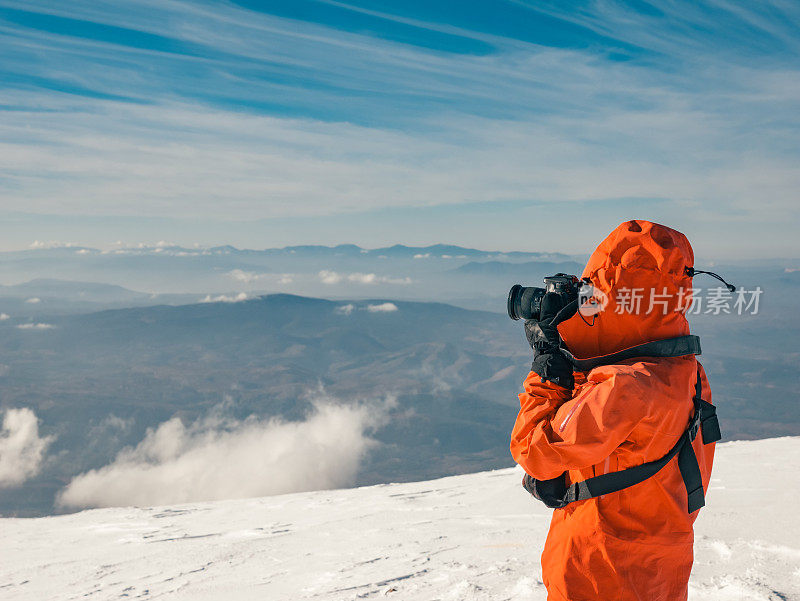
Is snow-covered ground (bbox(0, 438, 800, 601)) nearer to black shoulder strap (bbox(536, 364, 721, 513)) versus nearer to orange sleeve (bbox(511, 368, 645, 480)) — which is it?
black shoulder strap (bbox(536, 364, 721, 513))

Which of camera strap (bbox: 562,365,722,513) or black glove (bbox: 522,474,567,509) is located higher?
camera strap (bbox: 562,365,722,513)

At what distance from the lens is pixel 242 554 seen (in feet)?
24.7

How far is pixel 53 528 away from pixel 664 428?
12274mm

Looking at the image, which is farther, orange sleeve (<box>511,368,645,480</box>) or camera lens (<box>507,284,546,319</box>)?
camera lens (<box>507,284,546,319</box>)

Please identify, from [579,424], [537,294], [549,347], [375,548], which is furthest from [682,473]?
[375,548]

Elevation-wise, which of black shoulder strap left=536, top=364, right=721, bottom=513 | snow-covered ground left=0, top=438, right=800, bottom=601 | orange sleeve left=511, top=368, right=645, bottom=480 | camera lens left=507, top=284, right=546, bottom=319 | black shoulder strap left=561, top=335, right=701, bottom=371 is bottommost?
snow-covered ground left=0, top=438, right=800, bottom=601

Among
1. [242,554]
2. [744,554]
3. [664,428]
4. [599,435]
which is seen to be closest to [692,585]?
[744,554]

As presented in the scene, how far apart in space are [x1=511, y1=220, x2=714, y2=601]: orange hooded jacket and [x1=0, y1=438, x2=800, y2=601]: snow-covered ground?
257cm

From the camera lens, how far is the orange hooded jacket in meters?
2.51

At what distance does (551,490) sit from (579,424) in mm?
546

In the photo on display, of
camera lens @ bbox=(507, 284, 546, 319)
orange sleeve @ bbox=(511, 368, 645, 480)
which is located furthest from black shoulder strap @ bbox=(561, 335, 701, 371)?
camera lens @ bbox=(507, 284, 546, 319)

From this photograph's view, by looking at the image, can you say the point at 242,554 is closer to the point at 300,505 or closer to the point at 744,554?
the point at 300,505

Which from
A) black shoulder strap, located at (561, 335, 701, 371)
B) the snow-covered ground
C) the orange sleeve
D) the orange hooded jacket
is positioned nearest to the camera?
the orange sleeve

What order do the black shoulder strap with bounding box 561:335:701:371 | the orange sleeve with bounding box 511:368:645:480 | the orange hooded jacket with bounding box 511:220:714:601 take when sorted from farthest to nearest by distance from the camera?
1. the black shoulder strap with bounding box 561:335:701:371
2. the orange hooded jacket with bounding box 511:220:714:601
3. the orange sleeve with bounding box 511:368:645:480
